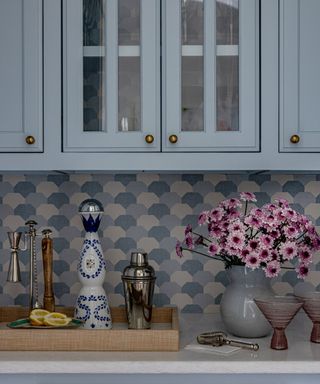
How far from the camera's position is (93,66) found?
1979 mm

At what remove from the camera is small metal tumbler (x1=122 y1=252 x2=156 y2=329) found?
197 centimetres

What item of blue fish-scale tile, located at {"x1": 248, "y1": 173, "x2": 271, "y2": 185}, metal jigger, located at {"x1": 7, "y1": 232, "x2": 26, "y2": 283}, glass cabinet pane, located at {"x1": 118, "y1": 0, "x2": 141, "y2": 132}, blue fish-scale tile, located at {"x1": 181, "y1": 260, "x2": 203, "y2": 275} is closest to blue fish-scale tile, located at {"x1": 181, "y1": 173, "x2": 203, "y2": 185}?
blue fish-scale tile, located at {"x1": 248, "y1": 173, "x2": 271, "y2": 185}

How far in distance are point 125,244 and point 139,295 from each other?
1.25 ft

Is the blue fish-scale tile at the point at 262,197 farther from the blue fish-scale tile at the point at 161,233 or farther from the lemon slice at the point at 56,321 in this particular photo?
the lemon slice at the point at 56,321

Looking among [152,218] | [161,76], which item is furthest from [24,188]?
[161,76]

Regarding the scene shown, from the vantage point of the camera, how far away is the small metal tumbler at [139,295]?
197 centimetres

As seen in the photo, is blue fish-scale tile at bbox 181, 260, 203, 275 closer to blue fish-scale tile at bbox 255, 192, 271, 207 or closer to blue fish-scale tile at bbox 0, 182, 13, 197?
blue fish-scale tile at bbox 255, 192, 271, 207

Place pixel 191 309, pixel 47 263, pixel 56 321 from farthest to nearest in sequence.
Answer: pixel 191 309 → pixel 47 263 → pixel 56 321

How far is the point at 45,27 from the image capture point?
196 centimetres

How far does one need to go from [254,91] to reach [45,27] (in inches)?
27.5

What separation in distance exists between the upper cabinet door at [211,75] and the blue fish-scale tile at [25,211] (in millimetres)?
654

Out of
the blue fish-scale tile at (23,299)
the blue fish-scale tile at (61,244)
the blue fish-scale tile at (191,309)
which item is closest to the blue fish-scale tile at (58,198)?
the blue fish-scale tile at (61,244)

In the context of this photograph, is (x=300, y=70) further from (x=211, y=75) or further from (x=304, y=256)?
(x=304, y=256)

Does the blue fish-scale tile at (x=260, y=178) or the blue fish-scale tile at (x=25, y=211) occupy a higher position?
the blue fish-scale tile at (x=260, y=178)
